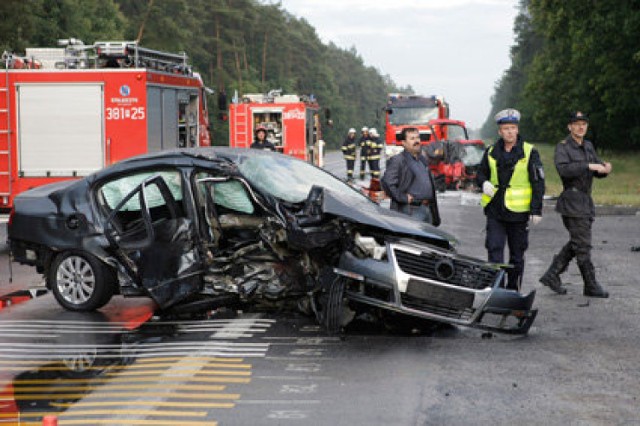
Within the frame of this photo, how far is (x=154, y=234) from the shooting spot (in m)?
9.34

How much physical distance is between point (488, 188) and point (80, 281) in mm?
3827

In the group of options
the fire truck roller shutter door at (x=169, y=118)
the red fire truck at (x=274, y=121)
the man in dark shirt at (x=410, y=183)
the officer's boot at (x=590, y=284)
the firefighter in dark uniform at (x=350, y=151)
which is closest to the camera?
the officer's boot at (x=590, y=284)

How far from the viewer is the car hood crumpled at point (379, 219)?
8.52 m

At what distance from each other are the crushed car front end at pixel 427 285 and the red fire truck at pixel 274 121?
2354 centimetres

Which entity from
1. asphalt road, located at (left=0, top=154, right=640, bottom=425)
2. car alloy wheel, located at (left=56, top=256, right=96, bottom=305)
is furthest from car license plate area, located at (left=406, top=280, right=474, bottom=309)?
car alloy wheel, located at (left=56, top=256, right=96, bottom=305)

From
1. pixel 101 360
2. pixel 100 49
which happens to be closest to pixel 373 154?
pixel 100 49

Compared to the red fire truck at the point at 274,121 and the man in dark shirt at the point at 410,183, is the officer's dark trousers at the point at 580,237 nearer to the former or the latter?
the man in dark shirt at the point at 410,183

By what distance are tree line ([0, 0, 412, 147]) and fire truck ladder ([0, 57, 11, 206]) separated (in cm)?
2341

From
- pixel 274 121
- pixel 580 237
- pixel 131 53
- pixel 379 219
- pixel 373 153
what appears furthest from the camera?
pixel 373 153

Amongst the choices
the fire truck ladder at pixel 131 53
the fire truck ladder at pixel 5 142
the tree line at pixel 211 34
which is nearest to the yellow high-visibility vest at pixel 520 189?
the fire truck ladder at pixel 131 53

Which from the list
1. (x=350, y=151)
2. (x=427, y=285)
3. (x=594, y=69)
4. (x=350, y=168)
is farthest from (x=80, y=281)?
(x=594, y=69)

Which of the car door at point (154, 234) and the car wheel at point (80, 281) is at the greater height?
the car door at point (154, 234)

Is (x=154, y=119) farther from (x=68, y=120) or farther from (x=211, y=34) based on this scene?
(x=211, y=34)

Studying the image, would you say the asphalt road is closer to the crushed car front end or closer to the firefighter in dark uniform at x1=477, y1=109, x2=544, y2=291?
the crushed car front end
